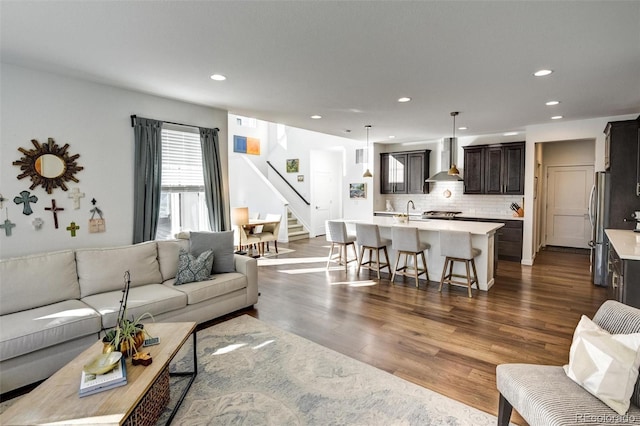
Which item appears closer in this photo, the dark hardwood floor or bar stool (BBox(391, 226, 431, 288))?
A: the dark hardwood floor

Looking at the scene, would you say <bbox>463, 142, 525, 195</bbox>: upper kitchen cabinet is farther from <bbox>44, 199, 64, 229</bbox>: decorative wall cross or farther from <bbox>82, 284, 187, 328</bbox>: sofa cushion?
<bbox>44, 199, 64, 229</bbox>: decorative wall cross

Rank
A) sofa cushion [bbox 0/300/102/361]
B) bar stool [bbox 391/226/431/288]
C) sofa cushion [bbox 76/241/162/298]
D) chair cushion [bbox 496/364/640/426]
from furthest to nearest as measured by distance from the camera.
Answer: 1. bar stool [bbox 391/226/431/288]
2. sofa cushion [bbox 76/241/162/298]
3. sofa cushion [bbox 0/300/102/361]
4. chair cushion [bbox 496/364/640/426]

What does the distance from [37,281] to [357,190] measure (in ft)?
24.0

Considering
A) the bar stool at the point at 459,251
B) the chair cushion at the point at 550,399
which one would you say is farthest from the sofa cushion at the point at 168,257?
the bar stool at the point at 459,251

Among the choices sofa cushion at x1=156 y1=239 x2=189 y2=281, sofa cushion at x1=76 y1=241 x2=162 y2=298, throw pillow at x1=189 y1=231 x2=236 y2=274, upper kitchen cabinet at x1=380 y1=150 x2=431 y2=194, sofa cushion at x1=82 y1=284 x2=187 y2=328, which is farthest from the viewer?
upper kitchen cabinet at x1=380 y1=150 x2=431 y2=194

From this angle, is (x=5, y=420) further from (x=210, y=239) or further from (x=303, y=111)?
(x=303, y=111)

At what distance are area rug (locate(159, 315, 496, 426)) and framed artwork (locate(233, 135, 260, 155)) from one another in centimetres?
873

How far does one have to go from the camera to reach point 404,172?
8531 millimetres

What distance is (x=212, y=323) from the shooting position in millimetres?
3822

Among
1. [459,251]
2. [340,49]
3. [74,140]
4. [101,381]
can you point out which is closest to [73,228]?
[74,140]

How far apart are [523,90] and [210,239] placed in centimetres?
417

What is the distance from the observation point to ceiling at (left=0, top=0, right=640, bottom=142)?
2168 millimetres

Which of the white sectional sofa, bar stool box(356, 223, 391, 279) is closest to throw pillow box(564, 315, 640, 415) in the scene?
the white sectional sofa

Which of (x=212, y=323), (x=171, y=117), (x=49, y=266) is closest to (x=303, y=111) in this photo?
(x=171, y=117)
